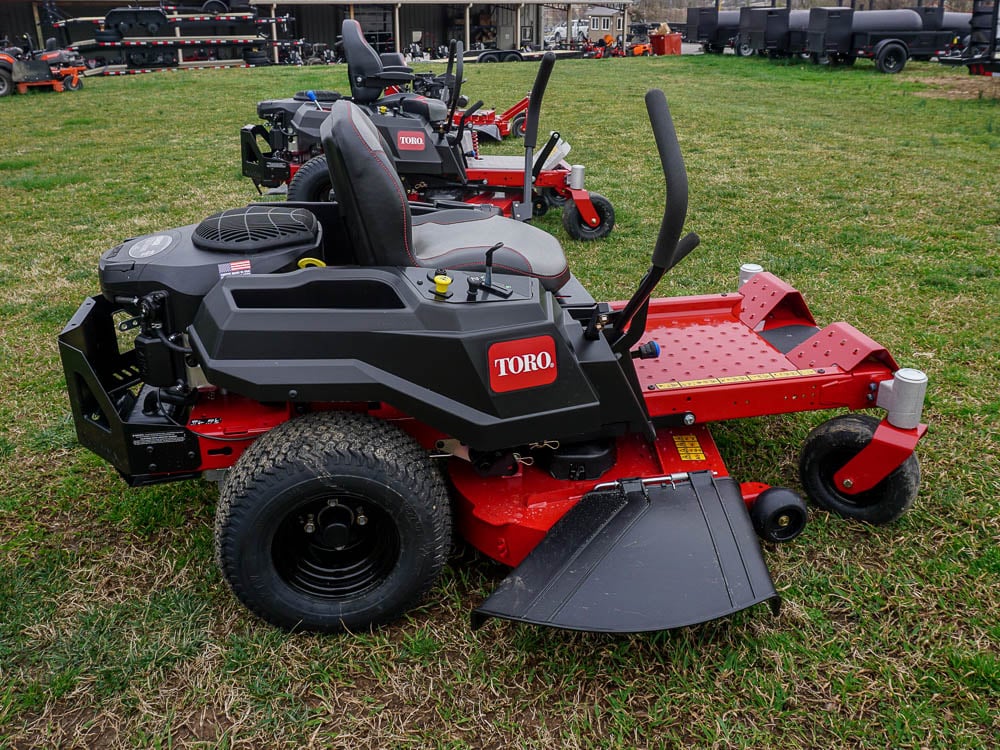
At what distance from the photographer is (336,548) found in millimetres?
2408

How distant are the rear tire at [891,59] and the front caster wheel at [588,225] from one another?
44.6 feet

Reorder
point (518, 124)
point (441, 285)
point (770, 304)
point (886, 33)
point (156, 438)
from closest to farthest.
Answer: point (441, 285) → point (156, 438) → point (770, 304) → point (518, 124) → point (886, 33)

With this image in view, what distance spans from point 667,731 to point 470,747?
50 centimetres

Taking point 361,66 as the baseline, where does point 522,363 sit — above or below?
below

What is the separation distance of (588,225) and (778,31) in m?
16.5

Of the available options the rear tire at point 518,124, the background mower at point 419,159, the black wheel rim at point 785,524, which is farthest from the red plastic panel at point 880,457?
the rear tire at point 518,124

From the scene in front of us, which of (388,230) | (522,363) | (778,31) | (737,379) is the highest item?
(778,31)

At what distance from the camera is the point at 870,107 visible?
1295 centimetres

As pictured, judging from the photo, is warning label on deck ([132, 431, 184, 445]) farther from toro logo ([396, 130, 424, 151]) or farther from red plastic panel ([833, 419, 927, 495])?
toro logo ([396, 130, 424, 151])

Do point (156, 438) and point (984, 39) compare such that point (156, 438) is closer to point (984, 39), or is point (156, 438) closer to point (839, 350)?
point (839, 350)

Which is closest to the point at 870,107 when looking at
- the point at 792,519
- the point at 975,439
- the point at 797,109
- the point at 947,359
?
the point at 797,109

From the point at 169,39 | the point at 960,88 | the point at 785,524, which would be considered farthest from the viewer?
the point at 169,39

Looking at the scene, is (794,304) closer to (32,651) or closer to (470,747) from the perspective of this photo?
(470,747)

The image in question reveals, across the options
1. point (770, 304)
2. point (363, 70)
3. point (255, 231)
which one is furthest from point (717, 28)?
point (255, 231)
